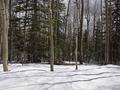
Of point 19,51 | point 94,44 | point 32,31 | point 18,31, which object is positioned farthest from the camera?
point 94,44

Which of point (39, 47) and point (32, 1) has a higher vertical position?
point (32, 1)

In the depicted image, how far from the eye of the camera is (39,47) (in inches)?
876

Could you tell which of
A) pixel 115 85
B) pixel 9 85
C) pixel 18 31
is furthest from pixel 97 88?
pixel 18 31

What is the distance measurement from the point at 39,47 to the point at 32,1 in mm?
4260

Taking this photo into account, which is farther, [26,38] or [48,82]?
[26,38]

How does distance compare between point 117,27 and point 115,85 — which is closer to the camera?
point 115,85

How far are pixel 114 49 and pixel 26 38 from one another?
11.6 metres

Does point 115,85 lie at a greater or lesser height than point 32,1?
lesser

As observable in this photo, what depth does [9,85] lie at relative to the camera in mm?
6434

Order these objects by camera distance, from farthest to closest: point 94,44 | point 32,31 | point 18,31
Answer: point 94,44 < point 18,31 < point 32,31

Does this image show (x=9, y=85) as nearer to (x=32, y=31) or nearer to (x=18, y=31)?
(x=32, y=31)

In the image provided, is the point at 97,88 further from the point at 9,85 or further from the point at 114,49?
the point at 114,49

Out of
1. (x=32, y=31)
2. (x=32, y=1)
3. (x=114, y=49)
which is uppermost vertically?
Answer: (x=32, y=1)

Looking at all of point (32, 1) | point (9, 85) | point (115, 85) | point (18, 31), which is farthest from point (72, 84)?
point (18, 31)
